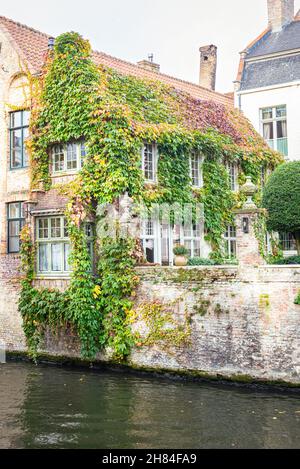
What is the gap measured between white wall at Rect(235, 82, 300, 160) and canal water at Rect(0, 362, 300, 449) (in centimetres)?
1425

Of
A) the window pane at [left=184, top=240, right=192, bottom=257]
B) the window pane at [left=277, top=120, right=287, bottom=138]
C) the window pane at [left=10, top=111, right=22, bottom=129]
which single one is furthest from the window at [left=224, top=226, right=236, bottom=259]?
the window pane at [left=10, top=111, right=22, bottom=129]

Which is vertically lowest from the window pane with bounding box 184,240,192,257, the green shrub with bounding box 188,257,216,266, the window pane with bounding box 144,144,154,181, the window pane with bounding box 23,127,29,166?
the green shrub with bounding box 188,257,216,266

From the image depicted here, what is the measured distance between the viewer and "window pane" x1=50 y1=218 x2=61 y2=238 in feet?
64.0

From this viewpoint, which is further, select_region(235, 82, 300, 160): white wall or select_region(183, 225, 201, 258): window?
select_region(235, 82, 300, 160): white wall

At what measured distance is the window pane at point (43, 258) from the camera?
1980 centimetres

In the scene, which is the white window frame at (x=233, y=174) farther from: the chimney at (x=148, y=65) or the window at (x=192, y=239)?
the chimney at (x=148, y=65)

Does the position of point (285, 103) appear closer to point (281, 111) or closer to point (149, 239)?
point (281, 111)

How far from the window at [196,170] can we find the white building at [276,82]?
18.2 feet

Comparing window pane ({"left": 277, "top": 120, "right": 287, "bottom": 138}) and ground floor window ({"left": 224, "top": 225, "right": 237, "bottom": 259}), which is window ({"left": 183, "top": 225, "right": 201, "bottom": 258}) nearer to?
ground floor window ({"left": 224, "top": 225, "right": 237, "bottom": 259})

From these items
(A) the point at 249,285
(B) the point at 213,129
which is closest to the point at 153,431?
(A) the point at 249,285

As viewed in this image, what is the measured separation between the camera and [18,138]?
835 inches

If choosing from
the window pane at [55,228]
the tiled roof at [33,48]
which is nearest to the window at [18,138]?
the tiled roof at [33,48]

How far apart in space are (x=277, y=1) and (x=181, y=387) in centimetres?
2082

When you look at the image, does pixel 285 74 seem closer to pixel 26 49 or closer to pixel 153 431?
pixel 26 49
